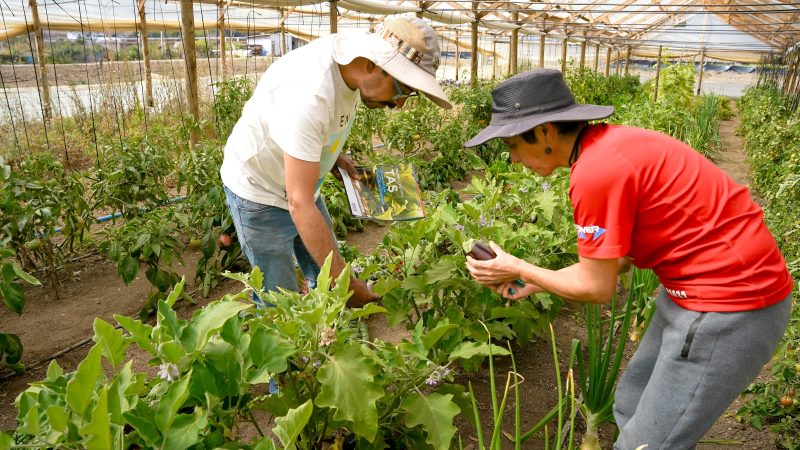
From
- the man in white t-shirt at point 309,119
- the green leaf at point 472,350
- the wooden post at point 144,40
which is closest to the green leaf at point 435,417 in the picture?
the green leaf at point 472,350

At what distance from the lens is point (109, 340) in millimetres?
1209

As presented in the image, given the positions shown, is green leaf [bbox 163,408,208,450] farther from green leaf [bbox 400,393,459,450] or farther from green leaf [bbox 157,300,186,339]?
green leaf [bbox 400,393,459,450]

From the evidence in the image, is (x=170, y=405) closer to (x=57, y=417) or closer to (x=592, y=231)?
(x=57, y=417)

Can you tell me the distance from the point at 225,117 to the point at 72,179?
1457 mm

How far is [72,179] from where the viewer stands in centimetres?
368

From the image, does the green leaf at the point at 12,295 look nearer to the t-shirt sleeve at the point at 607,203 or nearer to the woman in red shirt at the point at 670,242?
the woman in red shirt at the point at 670,242

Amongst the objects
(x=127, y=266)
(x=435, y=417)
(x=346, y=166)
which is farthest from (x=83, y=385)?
(x=127, y=266)

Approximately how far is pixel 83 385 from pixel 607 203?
1133 millimetres

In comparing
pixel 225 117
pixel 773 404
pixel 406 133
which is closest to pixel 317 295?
pixel 773 404

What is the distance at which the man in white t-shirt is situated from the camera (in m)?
1.93

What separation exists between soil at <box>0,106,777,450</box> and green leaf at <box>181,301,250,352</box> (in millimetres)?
1368

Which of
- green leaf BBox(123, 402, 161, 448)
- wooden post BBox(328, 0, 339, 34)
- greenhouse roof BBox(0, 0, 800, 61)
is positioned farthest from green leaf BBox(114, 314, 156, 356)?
wooden post BBox(328, 0, 339, 34)

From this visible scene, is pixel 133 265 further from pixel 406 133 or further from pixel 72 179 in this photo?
pixel 406 133

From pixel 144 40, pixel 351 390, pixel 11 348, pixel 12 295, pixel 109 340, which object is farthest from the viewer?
pixel 144 40
